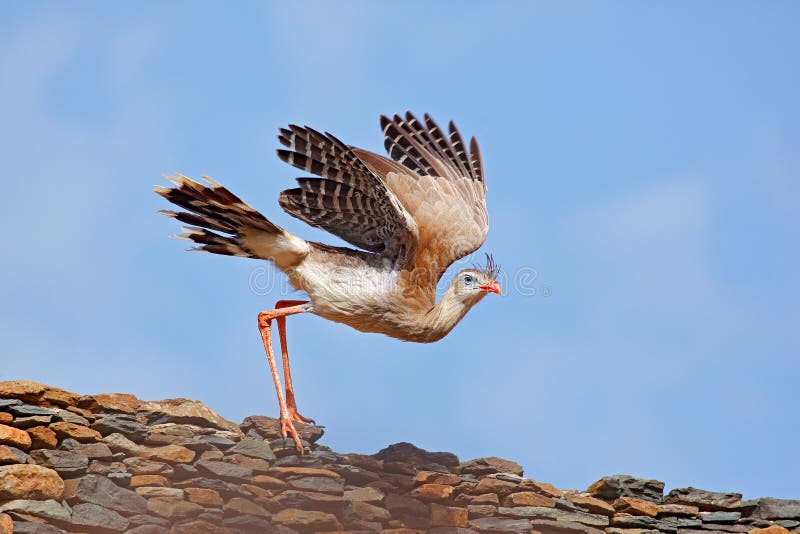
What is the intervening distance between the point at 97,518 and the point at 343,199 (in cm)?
345

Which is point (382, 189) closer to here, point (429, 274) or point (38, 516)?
point (429, 274)

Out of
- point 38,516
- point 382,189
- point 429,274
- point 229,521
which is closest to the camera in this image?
point 38,516

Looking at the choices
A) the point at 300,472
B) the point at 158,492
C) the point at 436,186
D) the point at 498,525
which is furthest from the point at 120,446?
the point at 436,186

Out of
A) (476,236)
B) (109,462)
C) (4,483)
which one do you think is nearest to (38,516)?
(4,483)

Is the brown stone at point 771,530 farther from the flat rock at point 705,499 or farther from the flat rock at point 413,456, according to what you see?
the flat rock at point 413,456

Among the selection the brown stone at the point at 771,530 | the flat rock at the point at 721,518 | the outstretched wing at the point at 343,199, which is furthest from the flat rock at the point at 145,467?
the brown stone at the point at 771,530

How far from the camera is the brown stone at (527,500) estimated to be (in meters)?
9.19

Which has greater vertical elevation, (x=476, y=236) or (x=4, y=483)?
(x=476, y=236)

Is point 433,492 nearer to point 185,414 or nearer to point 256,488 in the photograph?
point 256,488

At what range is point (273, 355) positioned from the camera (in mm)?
9516

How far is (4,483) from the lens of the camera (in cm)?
771

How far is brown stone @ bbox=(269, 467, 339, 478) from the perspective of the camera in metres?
8.87

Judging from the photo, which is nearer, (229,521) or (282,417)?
(229,521)

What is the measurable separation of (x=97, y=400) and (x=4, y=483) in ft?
5.80
